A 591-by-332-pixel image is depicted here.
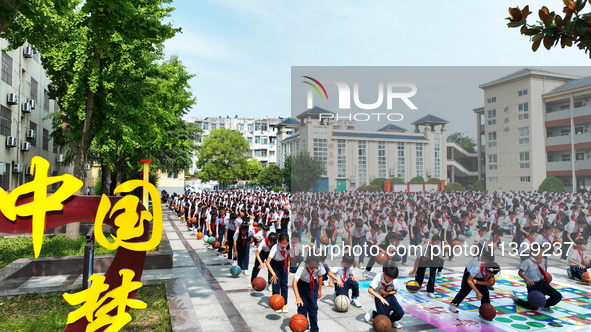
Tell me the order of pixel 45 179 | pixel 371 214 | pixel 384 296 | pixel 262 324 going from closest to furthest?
pixel 45 179, pixel 384 296, pixel 262 324, pixel 371 214

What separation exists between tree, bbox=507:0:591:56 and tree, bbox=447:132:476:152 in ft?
26.9

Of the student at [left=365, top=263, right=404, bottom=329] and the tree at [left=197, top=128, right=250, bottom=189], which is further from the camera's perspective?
the tree at [left=197, top=128, right=250, bottom=189]

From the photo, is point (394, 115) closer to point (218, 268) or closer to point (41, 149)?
point (218, 268)

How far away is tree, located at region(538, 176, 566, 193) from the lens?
1295 cm

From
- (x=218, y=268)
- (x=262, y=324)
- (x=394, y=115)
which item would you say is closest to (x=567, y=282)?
(x=394, y=115)

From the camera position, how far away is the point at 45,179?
5.01 m

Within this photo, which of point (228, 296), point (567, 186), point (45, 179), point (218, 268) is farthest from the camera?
point (567, 186)

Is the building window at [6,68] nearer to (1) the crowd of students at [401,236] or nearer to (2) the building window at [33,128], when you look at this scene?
(2) the building window at [33,128]

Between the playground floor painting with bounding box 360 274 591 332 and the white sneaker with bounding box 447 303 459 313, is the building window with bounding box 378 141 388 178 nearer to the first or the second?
the playground floor painting with bounding box 360 274 591 332

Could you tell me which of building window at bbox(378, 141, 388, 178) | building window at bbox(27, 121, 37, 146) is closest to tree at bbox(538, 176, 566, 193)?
building window at bbox(378, 141, 388, 178)

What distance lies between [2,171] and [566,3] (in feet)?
85.5

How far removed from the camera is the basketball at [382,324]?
605 cm

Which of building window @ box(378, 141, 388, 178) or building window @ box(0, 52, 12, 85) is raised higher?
building window @ box(0, 52, 12, 85)

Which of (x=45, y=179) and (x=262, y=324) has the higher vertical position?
(x=45, y=179)
